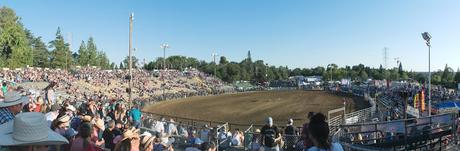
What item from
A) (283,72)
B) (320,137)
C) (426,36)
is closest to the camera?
(320,137)

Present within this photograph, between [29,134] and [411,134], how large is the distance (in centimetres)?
1209

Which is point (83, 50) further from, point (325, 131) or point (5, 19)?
point (325, 131)

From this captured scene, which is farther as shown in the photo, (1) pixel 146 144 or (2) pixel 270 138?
(2) pixel 270 138

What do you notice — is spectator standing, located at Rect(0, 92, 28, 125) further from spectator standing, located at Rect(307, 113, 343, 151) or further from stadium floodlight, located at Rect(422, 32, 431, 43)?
stadium floodlight, located at Rect(422, 32, 431, 43)

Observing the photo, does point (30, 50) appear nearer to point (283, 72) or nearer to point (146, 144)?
point (146, 144)

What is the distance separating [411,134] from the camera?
1266 cm

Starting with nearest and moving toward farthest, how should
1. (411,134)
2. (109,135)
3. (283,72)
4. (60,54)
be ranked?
1. (109,135)
2. (411,134)
3. (60,54)
4. (283,72)

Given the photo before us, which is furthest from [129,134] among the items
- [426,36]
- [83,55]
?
[83,55]

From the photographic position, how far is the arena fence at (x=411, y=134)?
12398 millimetres

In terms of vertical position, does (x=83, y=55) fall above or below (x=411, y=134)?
above

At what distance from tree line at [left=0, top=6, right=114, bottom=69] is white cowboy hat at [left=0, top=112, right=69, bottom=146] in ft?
216

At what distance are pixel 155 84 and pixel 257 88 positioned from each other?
2938 cm

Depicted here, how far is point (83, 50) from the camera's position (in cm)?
11506

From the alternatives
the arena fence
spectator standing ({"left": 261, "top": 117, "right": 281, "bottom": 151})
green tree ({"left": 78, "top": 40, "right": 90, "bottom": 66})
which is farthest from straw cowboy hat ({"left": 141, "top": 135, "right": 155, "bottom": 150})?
green tree ({"left": 78, "top": 40, "right": 90, "bottom": 66})
